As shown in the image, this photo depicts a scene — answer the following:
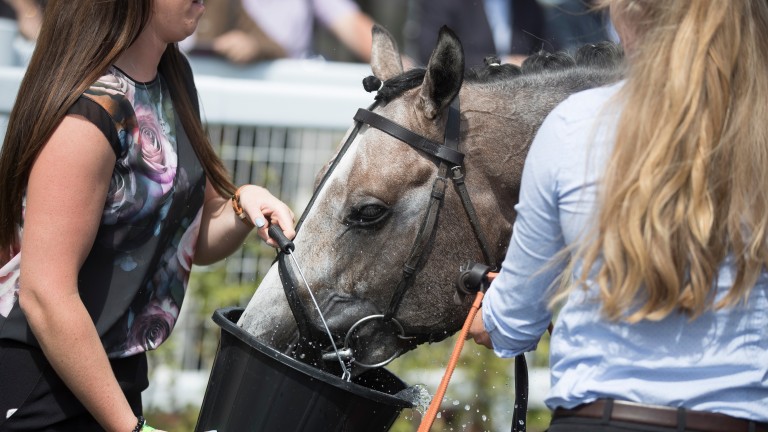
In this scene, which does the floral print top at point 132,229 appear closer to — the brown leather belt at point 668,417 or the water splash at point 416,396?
the water splash at point 416,396

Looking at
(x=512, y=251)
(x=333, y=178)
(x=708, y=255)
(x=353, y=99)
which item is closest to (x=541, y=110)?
(x=333, y=178)

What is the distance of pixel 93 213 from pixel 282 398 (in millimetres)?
636

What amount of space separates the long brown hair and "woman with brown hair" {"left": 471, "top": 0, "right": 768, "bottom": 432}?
3.77 feet

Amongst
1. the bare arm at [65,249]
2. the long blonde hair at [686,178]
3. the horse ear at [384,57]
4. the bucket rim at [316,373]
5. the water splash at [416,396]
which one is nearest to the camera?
the long blonde hair at [686,178]

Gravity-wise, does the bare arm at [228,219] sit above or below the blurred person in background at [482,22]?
below

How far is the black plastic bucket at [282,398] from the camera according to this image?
7.47 feet

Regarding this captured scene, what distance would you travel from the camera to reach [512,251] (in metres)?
1.82

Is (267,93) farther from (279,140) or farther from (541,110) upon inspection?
(541,110)

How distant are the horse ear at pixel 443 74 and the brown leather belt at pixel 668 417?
123cm

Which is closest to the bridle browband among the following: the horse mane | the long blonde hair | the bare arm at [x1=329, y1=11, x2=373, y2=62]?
the horse mane

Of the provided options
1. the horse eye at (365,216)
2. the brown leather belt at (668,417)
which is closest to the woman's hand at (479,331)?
the brown leather belt at (668,417)

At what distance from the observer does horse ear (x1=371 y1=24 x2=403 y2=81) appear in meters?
3.13

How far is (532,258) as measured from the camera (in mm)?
1782

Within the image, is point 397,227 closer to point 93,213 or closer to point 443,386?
point 443,386
